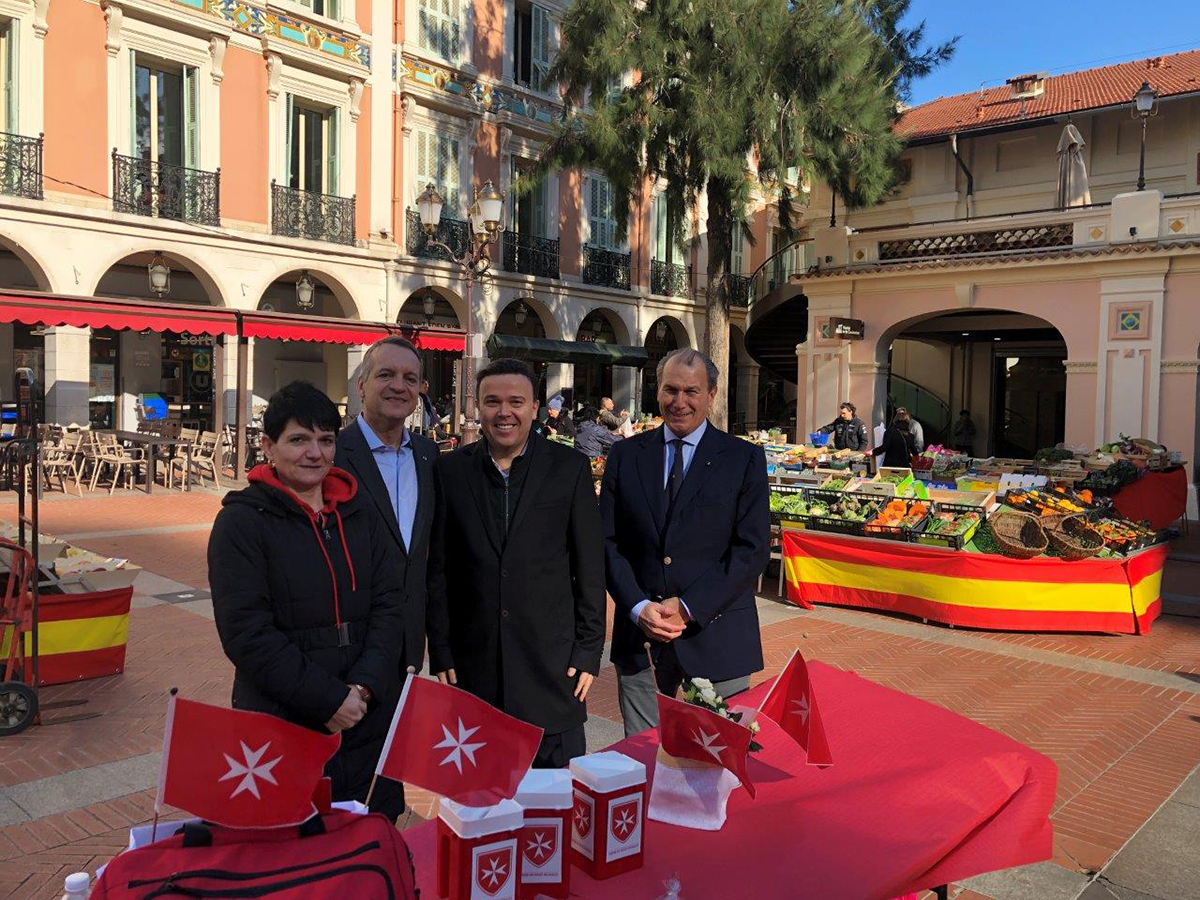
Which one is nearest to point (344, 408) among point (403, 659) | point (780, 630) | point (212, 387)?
point (212, 387)

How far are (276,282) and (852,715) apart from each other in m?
19.0

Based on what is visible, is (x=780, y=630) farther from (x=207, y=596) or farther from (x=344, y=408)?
(x=344, y=408)

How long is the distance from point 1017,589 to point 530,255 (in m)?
A: 16.9

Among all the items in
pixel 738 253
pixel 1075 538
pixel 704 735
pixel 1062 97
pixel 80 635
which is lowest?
pixel 80 635

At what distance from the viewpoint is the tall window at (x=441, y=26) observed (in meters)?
19.8

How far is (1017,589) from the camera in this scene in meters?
7.21

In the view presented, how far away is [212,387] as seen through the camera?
18.9 m

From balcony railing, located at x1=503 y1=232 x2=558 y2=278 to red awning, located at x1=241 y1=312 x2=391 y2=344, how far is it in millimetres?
6334

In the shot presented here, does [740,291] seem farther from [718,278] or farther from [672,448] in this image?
[672,448]

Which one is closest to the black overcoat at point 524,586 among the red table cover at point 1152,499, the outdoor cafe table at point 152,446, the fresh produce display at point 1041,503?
the fresh produce display at point 1041,503

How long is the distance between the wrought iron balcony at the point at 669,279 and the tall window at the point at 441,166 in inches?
272

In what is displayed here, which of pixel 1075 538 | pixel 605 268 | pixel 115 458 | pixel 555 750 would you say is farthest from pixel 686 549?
pixel 605 268

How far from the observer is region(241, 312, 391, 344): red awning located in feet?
47.0

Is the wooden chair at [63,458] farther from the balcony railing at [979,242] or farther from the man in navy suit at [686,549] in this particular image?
the balcony railing at [979,242]
